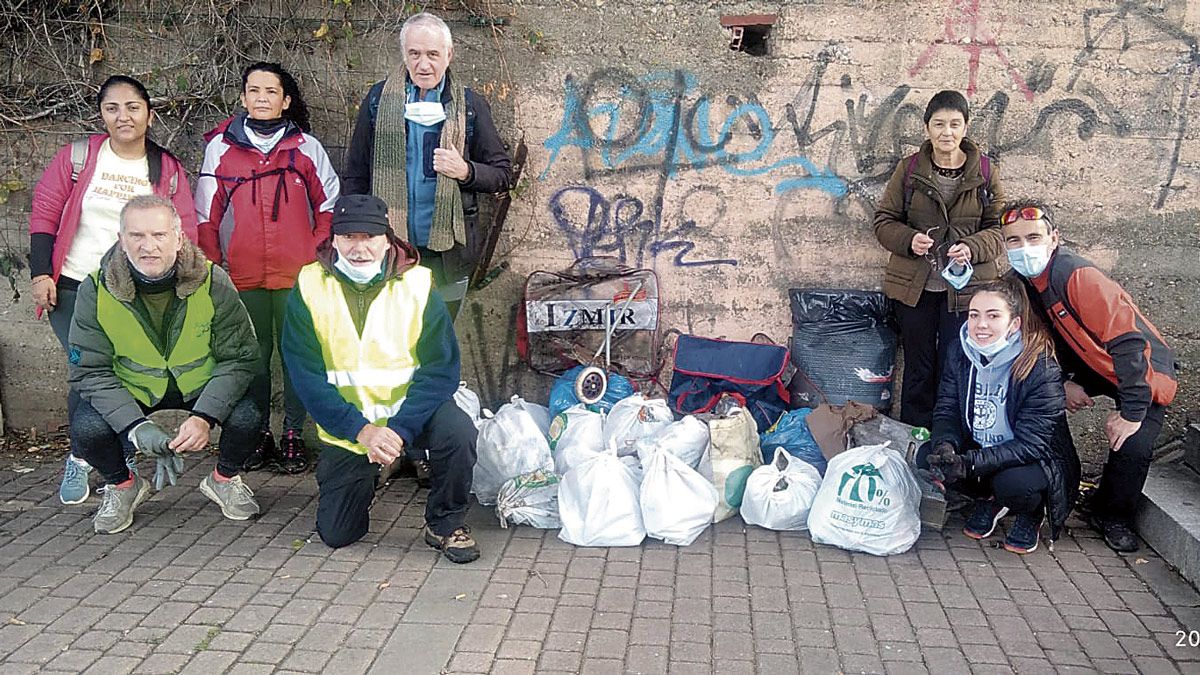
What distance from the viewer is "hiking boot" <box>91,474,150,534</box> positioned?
14.4 ft

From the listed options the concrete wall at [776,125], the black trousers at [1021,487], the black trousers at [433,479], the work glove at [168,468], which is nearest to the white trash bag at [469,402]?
the concrete wall at [776,125]

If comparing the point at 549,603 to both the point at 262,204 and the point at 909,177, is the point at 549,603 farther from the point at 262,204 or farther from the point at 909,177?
the point at 909,177

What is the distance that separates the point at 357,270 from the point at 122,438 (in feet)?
4.40

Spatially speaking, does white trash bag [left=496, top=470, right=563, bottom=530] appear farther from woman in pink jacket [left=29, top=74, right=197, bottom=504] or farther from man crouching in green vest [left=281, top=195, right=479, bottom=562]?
woman in pink jacket [left=29, top=74, right=197, bottom=504]

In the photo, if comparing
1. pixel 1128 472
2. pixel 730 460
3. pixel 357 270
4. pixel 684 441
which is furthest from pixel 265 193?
pixel 1128 472

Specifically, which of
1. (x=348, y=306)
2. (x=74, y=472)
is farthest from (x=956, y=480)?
(x=74, y=472)

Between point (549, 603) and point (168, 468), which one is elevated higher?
point (168, 468)

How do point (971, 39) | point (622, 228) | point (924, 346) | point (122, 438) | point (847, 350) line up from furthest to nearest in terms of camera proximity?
point (622, 228), point (847, 350), point (971, 39), point (924, 346), point (122, 438)

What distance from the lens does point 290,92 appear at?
5000mm

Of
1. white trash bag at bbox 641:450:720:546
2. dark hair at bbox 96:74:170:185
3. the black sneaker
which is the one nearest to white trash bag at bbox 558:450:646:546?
white trash bag at bbox 641:450:720:546

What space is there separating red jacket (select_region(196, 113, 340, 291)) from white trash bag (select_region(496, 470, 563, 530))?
152 centimetres

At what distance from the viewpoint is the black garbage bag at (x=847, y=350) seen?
17.5 ft

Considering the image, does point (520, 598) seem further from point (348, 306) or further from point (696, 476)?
point (348, 306)

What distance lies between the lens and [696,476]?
14.6 feet
